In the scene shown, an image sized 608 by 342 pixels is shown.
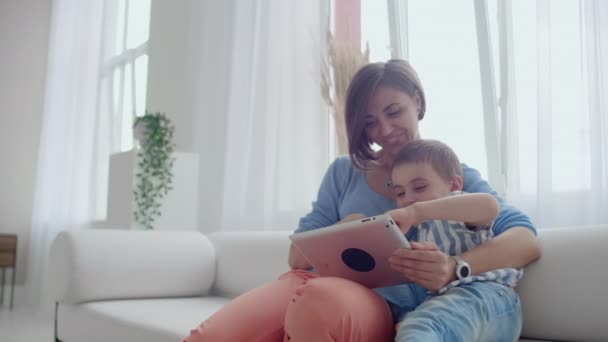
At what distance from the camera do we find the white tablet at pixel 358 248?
1.14 meters

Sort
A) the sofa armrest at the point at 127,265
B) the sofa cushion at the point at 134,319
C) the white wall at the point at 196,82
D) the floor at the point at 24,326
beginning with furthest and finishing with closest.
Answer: the white wall at the point at 196,82, the floor at the point at 24,326, the sofa armrest at the point at 127,265, the sofa cushion at the point at 134,319

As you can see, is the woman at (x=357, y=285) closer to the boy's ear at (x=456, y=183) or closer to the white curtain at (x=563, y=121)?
the boy's ear at (x=456, y=183)

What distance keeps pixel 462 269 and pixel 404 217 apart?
0.16 meters

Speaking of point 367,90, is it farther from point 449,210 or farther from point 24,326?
point 24,326

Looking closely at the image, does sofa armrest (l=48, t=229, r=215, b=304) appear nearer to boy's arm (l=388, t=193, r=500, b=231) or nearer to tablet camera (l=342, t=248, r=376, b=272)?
tablet camera (l=342, t=248, r=376, b=272)

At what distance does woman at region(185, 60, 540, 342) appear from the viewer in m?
1.10

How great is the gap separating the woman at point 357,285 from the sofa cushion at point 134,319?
0.38 meters

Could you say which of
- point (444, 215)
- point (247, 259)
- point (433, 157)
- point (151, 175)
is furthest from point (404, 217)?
point (151, 175)

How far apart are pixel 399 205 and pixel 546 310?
17.3 inches

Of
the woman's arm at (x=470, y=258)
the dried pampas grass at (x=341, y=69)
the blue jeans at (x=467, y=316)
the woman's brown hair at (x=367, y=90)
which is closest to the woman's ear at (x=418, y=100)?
the woman's brown hair at (x=367, y=90)

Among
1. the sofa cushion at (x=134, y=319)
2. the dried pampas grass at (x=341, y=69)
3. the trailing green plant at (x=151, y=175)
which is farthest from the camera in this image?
the trailing green plant at (x=151, y=175)

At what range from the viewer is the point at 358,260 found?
1.26 meters

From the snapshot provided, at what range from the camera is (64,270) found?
7.63 ft

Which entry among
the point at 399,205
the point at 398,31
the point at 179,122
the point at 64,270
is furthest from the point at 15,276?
the point at 399,205
